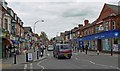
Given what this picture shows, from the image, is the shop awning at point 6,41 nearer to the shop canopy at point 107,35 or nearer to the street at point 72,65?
the street at point 72,65

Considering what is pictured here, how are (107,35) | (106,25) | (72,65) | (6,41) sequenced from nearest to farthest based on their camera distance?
(72,65), (6,41), (107,35), (106,25)

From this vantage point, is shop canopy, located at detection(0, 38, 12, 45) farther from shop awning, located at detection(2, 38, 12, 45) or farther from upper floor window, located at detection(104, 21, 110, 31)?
upper floor window, located at detection(104, 21, 110, 31)

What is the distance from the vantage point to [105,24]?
50844 mm

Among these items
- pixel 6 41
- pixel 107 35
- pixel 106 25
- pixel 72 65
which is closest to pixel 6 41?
pixel 6 41

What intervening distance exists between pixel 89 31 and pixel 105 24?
1736cm

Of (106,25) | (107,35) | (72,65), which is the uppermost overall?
(106,25)

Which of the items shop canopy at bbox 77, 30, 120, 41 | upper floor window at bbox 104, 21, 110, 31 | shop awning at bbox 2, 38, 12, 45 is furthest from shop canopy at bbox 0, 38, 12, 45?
upper floor window at bbox 104, 21, 110, 31

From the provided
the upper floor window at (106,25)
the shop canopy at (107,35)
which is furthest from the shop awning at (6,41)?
the upper floor window at (106,25)

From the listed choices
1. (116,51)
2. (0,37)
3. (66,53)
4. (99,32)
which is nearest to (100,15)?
(99,32)

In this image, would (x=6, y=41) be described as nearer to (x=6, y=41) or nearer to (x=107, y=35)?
(x=6, y=41)

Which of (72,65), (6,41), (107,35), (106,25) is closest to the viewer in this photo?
(72,65)

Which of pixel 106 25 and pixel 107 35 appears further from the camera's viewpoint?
pixel 106 25

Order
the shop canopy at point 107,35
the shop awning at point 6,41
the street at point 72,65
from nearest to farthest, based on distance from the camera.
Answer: the street at point 72,65
the shop awning at point 6,41
the shop canopy at point 107,35

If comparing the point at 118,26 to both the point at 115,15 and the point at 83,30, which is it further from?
the point at 83,30
